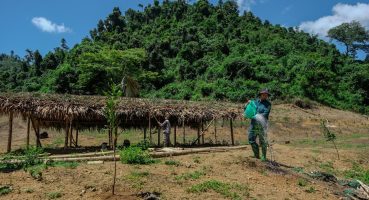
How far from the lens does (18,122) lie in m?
29.4

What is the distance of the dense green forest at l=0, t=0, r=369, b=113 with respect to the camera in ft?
141

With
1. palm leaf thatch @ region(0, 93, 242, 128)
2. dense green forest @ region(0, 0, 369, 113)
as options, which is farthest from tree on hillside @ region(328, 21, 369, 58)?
palm leaf thatch @ region(0, 93, 242, 128)

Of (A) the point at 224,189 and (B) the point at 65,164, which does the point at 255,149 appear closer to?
(A) the point at 224,189

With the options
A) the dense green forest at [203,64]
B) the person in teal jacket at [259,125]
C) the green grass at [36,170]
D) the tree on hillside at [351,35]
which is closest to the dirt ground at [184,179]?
the green grass at [36,170]

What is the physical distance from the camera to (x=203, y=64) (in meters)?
52.4

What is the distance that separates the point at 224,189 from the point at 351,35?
192 feet

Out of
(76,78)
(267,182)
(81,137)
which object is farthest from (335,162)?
(76,78)

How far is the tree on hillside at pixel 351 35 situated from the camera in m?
61.4

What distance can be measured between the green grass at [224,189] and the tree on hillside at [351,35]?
5784cm

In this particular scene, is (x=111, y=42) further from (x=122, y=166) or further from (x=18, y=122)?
(x=122, y=166)

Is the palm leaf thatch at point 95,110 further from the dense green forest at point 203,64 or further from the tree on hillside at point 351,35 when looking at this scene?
the tree on hillside at point 351,35

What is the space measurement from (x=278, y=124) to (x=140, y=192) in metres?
22.6

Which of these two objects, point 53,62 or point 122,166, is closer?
point 122,166

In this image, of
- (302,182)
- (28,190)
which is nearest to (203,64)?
(302,182)
